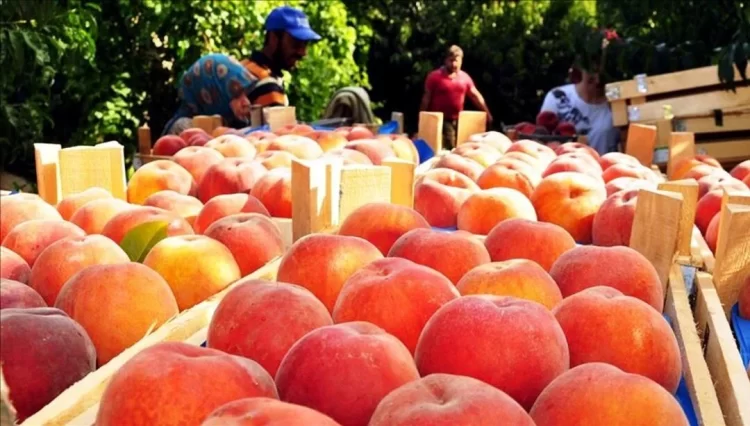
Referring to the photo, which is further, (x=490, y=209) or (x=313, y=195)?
(x=490, y=209)

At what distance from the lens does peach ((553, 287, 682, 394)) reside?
1.47m

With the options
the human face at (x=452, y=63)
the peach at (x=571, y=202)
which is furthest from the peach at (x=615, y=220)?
the human face at (x=452, y=63)

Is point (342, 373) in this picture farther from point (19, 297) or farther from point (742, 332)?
point (742, 332)

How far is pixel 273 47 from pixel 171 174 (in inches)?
98.8

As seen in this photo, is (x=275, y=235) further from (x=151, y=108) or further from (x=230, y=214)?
(x=151, y=108)

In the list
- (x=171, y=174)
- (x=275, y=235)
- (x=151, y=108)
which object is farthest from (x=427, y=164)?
(x=151, y=108)

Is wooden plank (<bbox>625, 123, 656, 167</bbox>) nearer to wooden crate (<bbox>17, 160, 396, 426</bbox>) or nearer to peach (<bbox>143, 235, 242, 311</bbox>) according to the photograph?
wooden crate (<bbox>17, 160, 396, 426</bbox>)

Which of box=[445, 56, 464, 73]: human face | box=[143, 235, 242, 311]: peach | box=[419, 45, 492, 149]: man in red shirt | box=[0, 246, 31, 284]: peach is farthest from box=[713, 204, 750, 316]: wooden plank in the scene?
box=[445, 56, 464, 73]: human face

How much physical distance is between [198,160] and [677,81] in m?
2.98

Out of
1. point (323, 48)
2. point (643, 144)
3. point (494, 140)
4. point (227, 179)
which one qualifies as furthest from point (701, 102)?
point (323, 48)

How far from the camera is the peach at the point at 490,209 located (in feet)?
8.49

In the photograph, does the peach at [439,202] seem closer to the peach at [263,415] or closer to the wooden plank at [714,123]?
the peach at [263,415]

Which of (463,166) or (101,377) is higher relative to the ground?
(463,166)

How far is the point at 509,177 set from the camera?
3.00 m
